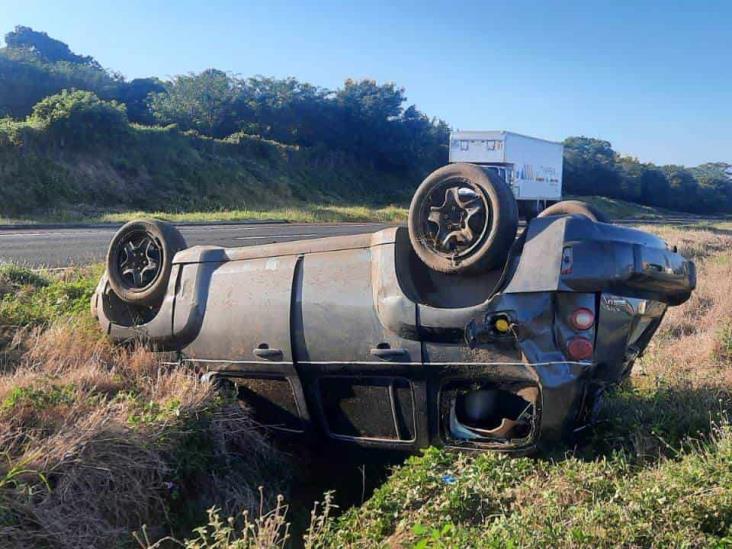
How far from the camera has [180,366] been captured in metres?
4.45

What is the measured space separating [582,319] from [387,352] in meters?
1.01

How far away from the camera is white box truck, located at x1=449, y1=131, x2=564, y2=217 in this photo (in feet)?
93.2

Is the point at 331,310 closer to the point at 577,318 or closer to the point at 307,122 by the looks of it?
the point at 577,318

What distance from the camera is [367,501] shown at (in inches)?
144

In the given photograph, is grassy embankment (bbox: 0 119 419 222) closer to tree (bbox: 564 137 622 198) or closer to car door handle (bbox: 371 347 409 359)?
car door handle (bbox: 371 347 409 359)

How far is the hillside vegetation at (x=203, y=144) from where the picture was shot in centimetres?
2831

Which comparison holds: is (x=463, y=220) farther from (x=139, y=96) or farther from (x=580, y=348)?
(x=139, y=96)

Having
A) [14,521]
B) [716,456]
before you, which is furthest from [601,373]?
[14,521]

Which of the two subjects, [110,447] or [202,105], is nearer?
[110,447]

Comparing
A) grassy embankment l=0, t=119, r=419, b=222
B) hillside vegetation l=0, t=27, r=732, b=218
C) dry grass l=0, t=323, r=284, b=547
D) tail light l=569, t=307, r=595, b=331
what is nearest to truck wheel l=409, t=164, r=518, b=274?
tail light l=569, t=307, r=595, b=331

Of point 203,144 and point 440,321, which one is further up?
point 203,144

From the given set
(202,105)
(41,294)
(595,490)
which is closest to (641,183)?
(202,105)

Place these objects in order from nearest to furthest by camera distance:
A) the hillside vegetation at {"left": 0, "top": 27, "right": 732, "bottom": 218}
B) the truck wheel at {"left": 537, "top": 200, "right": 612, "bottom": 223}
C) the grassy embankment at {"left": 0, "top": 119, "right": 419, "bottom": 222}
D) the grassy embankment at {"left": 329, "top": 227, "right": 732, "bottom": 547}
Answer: the grassy embankment at {"left": 329, "top": 227, "right": 732, "bottom": 547} < the truck wheel at {"left": 537, "top": 200, "right": 612, "bottom": 223} < the grassy embankment at {"left": 0, "top": 119, "right": 419, "bottom": 222} < the hillside vegetation at {"left": 0, "top": 27, "right": 732, "bottom": 218}

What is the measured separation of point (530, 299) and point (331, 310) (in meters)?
1.10
